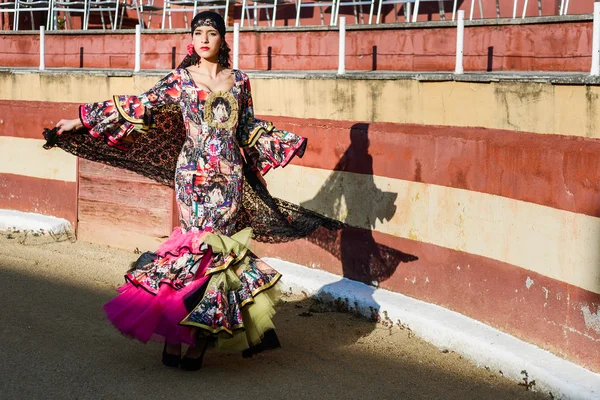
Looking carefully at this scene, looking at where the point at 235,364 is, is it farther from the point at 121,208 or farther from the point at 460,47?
the point at 121,208

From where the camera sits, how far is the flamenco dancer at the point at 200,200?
6664 millimetres

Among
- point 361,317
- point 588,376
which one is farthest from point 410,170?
point 588,376

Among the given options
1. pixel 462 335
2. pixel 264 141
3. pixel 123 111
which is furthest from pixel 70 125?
pixel 462 335

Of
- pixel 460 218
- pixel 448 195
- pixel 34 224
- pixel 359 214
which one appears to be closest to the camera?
pixel 460 218

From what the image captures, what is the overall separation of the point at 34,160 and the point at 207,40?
6.02 m

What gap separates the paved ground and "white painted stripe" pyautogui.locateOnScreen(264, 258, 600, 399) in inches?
3.7

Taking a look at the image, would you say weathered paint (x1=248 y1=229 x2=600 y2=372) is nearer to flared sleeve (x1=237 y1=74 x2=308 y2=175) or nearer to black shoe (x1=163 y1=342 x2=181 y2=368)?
flared sleeve (x1=237 y1=74 x2=308 y2=175)

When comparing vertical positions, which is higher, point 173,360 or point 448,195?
point 448,195

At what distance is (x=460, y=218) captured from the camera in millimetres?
7816

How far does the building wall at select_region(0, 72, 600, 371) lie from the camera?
649cm

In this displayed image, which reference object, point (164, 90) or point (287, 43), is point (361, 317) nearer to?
point (164, 90)

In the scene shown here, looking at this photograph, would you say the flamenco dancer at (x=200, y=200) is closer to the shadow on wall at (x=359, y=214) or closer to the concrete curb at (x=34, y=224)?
the shadow on wall at (x=359, y=214)

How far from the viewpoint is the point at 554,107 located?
6762 millimetres

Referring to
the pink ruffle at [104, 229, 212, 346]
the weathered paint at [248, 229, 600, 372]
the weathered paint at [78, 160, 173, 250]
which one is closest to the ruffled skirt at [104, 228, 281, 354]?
the pink ruffle at [104, 229, 212, 346]
